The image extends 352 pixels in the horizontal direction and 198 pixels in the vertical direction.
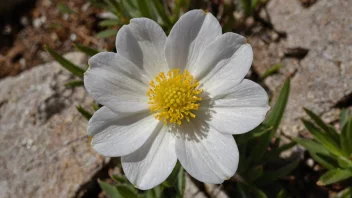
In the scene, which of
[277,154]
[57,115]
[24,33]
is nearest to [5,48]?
[24,33]

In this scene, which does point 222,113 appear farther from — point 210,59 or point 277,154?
point 277,154

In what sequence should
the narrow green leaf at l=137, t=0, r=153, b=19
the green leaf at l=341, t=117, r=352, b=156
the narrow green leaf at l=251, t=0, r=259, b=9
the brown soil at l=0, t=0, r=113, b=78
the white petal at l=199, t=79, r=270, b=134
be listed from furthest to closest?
the brown soil at l=0, t=0, r=113, b=78 < the narrow green leaf at l=251, t=0, r=259, b=9 < the narrow green leaf at l=137, t=0, r=153, b=19 < the green leaf at l=341, t=117, r=352, b=156 < the white petal at l=199, t=79, r=270, b=134

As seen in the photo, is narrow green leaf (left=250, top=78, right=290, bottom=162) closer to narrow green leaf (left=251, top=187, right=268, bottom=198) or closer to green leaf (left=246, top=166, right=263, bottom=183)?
green leaf (left=246, top=166, right=263, bottom=183)

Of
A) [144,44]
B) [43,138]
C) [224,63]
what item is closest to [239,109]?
[224,63]

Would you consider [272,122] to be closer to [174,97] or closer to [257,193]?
[257,193]

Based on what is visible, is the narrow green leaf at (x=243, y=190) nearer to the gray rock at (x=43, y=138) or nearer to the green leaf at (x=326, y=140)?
the green leaf at (x=326, y=140)

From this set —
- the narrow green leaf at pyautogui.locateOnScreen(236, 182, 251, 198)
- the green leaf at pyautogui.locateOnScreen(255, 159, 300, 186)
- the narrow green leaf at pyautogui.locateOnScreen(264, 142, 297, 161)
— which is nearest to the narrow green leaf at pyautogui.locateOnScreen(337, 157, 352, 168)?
the green leaf at pyautogui.locateOnScreen(255, 159, 300, 186)
